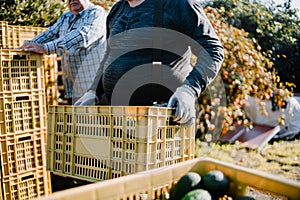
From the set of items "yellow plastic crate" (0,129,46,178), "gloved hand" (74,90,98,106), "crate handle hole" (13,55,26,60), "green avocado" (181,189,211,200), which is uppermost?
"crate handle hole" (13,55,26,60)

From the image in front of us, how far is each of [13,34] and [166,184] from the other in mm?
2207

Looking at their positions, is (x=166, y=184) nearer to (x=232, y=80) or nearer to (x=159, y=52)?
(x=159, y=52)

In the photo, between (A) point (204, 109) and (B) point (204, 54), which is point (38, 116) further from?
(A) point (204, 109)

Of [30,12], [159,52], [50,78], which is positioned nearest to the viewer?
[159,52]

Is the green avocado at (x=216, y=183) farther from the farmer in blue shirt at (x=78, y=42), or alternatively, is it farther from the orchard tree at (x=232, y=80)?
the orchard tree at (x=232, y=80)

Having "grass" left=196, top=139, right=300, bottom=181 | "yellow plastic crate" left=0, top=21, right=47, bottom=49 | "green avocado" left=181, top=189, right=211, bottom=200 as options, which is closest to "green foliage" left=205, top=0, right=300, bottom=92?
"grass" left=196, top=139, right=300, bottom=181

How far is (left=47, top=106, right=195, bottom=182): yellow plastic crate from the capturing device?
1.39 m

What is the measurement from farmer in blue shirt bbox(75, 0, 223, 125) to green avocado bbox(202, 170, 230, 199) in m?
0.51

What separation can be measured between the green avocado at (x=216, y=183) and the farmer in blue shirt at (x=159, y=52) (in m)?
0.51

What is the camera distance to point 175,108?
4.82 ft

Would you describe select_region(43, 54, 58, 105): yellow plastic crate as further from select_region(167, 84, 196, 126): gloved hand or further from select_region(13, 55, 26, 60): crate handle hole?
select_region(167, 84, 196, 126): gloved hand

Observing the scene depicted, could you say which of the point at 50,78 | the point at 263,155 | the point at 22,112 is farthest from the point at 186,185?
the point at 263,155

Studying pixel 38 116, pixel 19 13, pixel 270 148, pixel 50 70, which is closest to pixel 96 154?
pixel 38 116

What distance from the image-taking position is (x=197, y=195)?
95 cm
